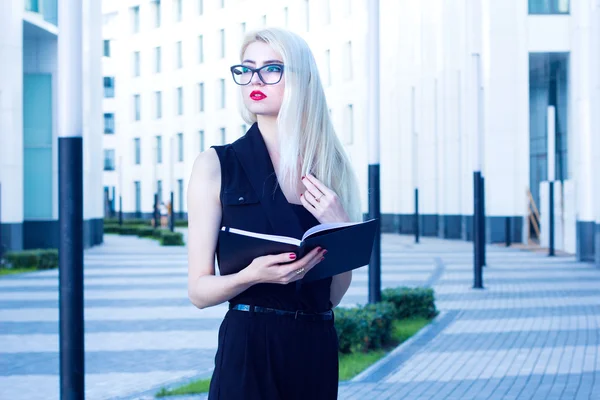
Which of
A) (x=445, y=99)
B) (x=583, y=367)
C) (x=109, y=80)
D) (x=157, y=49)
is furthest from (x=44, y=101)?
(x=109, y=80)

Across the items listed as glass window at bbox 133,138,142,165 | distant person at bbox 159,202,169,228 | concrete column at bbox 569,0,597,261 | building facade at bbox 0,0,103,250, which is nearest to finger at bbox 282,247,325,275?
building facade at bbox 0,0,103,250

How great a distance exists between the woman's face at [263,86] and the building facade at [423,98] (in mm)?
9572

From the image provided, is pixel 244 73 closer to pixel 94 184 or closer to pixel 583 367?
pixel 583 367

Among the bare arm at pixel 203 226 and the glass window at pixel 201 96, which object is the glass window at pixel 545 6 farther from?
the glass window at pixel 201 96

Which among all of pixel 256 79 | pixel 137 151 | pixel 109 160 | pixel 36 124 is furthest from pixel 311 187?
pixel 109 160

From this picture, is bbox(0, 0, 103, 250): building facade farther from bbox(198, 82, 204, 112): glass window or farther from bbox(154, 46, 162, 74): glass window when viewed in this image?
bbox(154, 46, 162, 74): glass window

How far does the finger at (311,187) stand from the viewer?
2639 mm

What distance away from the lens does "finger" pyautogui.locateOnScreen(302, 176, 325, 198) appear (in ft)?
8.66

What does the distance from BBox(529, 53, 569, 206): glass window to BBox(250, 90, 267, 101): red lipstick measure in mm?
27679

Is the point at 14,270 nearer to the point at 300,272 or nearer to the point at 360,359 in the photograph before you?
the point at 360,359

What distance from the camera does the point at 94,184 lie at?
3011 cm

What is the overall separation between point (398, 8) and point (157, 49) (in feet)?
92.9

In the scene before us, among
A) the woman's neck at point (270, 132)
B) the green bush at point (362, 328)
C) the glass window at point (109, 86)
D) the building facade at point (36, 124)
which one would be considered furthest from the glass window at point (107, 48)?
the woman's neck at point (270, 132)

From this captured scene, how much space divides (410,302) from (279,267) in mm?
8364
